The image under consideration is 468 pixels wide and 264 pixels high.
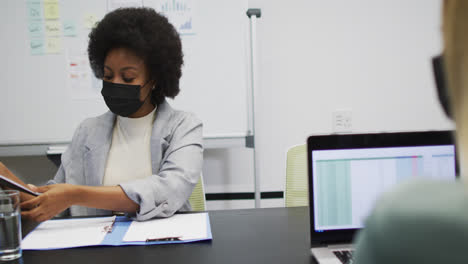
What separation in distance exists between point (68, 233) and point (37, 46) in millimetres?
1329

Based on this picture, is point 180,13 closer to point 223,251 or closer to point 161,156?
point 161,156

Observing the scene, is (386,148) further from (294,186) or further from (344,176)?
(294,186)

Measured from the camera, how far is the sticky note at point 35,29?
5.96 feet

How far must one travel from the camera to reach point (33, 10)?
5.94 feet

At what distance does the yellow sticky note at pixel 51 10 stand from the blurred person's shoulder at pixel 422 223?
→ 1999 millimetres

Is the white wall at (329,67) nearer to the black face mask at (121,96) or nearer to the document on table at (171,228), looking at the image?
the black face mask at (121,96)

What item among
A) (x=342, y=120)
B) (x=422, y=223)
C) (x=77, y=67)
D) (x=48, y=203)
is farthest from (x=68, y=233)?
(x=342, y=120)

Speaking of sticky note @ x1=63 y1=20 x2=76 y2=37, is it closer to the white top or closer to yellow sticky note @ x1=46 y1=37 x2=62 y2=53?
yellow sticky note @ x1=46 y1=37 x2=62 y2=53

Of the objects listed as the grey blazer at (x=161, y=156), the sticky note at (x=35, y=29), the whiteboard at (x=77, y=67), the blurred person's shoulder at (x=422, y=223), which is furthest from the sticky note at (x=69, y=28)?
the blurred person's shoulder at (x=422, y=223)

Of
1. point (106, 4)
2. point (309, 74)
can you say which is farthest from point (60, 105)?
point (309, 74)

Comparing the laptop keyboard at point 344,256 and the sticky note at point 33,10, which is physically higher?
the sticky note at point 33,10

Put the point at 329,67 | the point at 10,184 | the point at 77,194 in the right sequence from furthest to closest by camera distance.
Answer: the point at 329,67
the point at 77,194
the point at 10,184

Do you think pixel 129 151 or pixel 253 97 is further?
pixel 253 97

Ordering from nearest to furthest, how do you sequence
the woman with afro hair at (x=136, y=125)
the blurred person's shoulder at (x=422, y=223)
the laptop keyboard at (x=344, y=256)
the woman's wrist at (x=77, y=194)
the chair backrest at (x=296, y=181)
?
the blurred person's shoulder at (x=422, y=223) → the laptop keyboard at (x=344, y=256) → the woman's wrist at (x=77, y=194) → the woman with afro hair at (x=136, y=125) → the chair backrest at (x=296, y=181)
